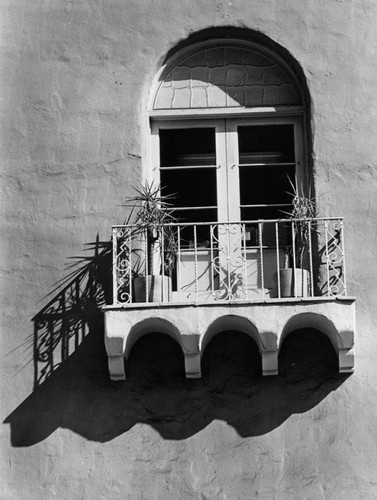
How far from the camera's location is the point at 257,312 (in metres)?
12.6

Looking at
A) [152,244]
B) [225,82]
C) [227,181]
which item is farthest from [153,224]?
[225,82]

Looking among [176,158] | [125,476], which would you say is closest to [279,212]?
[176,158]

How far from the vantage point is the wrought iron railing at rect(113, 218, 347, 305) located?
508 inches

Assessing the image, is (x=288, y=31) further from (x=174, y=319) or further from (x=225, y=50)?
(x=174, y=319)

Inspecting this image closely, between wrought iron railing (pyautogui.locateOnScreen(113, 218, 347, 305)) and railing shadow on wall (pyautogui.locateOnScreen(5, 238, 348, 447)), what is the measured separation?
0.49 metres

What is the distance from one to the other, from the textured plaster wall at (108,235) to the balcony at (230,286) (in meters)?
0.33

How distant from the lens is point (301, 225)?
1314 cm

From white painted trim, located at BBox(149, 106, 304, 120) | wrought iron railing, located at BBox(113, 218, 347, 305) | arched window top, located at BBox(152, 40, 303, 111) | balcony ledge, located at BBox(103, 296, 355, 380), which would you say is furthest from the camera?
arched window top, located at BBox(152, 40, 303, 111)

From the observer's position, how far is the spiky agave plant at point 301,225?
13109 millimetres

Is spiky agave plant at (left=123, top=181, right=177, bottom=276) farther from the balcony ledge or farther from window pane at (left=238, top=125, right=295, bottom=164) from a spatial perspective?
window pane at (left=238, top=125, right=295, bottom=164)

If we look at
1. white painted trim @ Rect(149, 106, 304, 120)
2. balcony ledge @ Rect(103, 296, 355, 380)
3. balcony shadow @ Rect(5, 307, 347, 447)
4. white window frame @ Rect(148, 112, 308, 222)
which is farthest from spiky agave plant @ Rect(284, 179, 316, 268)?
white painted trim @ Rect(149, 106, 304, 120)

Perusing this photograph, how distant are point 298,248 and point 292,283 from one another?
66 centimetres

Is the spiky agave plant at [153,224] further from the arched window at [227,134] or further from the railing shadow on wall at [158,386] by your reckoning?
the railing shadow on wall at [158,386]

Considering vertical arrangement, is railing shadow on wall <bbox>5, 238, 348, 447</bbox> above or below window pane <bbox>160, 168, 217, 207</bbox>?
below
